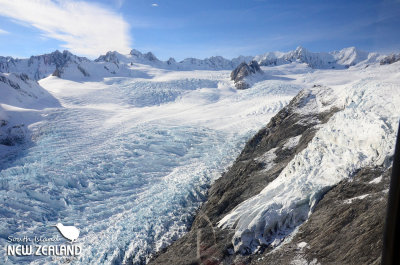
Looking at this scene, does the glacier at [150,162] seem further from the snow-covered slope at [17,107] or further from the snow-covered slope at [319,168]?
the snow-covered slope at [17,107]

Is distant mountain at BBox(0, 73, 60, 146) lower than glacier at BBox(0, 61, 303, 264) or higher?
higher

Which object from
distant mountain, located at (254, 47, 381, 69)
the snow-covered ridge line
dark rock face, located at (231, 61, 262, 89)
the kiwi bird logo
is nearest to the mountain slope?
the kiwi bird logo

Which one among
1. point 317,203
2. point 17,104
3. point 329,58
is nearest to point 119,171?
point 317,203

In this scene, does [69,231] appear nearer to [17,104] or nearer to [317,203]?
[317,203]

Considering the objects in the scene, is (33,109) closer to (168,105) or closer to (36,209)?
(168,105)

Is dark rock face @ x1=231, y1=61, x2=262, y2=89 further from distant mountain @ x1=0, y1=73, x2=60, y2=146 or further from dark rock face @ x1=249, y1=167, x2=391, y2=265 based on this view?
dark rock face @ x1=249, y1=167, x2=391, y2=265

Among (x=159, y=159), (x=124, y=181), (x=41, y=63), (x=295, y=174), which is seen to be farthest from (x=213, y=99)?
(x=41, y=63)
